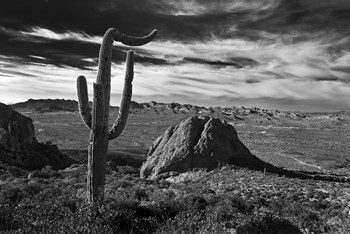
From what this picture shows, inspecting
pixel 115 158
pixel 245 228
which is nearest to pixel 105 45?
pixel 245 228

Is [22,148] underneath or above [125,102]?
underneath

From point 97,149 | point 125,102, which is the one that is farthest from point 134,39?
point 97,149

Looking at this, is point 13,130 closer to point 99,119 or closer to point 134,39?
point 134,39

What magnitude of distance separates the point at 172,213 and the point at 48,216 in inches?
192

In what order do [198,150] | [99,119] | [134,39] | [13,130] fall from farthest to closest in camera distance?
[13,130]
[198,150]
[134,39]
[99,119]

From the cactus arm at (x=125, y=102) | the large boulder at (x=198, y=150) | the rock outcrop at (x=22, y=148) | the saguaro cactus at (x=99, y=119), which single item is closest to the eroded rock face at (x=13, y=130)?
the rock outcrop at (x=22, y=148)

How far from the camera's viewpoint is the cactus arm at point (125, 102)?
13.2 metres

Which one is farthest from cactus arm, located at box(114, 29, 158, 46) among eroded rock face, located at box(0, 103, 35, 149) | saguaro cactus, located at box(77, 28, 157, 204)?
eroded rock face, located at box(0, 103, 35, 149)

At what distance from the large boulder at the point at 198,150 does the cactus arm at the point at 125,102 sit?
38.5ft

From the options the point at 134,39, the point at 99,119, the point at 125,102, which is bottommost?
the point at 99,119

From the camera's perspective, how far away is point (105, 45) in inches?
503

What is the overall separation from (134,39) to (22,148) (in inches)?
1143

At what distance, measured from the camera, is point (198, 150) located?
80.6 ft

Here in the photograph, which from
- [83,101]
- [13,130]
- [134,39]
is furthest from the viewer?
[13,130]
